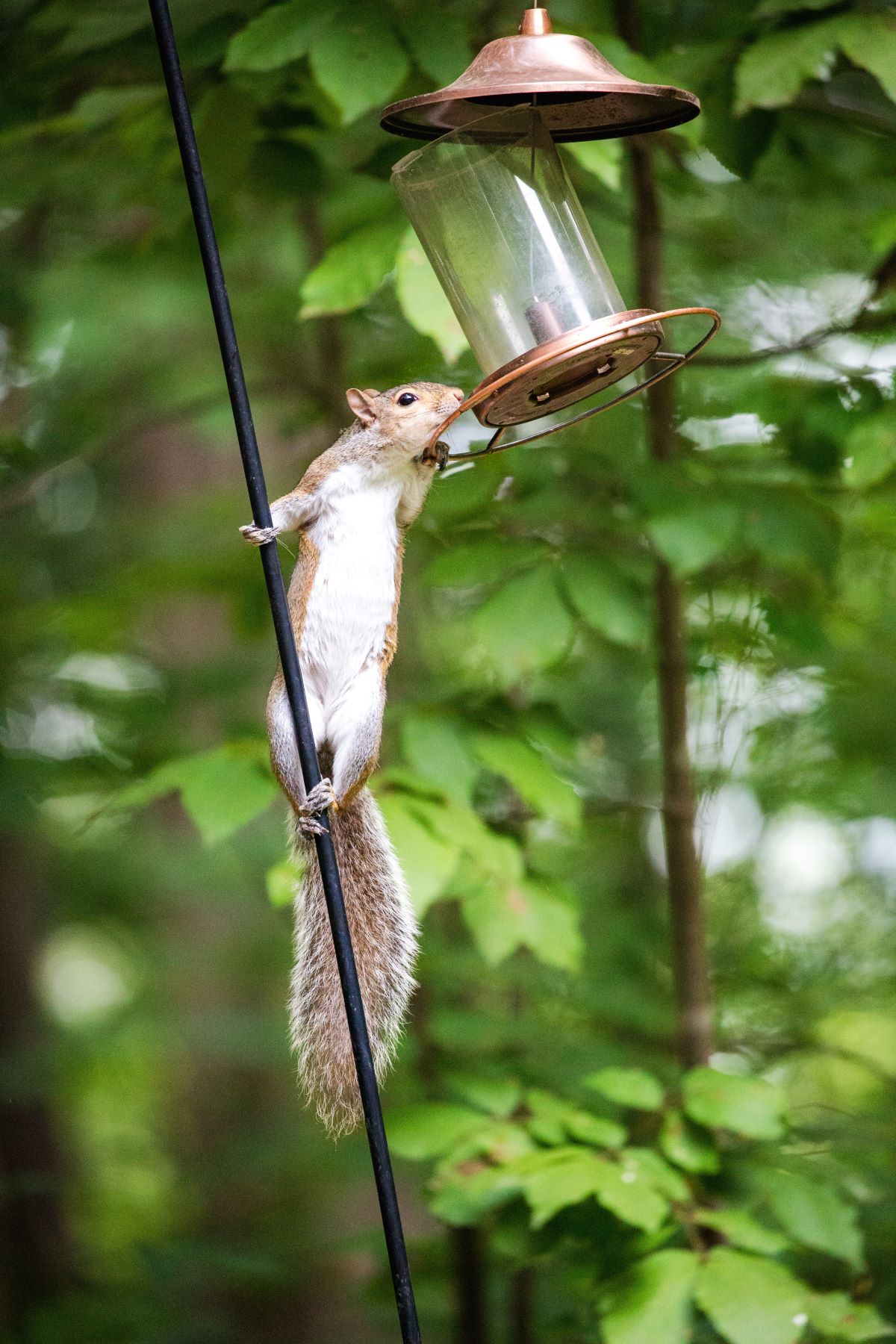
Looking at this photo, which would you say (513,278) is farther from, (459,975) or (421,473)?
(459,975)

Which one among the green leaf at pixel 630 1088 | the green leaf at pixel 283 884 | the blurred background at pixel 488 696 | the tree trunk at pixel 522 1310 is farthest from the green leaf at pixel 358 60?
the tree trunk at pixel 522 1310

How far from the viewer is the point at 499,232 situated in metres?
1.05

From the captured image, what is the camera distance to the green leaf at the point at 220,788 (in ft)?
4.66

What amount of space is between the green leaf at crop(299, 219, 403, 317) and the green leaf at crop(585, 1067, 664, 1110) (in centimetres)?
101

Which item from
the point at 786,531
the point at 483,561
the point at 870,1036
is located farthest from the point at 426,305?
the point at 870,1036

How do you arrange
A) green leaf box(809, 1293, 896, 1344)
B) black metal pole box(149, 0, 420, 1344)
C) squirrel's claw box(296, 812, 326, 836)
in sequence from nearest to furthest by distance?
black metal pole box(149, 0, 420, 1344)
squirrel's claw box(296, 812, 326, 836)
green leaf box(809, 1293, 896, 1344)

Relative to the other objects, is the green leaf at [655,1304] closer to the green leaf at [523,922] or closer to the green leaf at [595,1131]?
the green leaf at [595,1131]

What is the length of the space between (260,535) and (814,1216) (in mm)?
1206

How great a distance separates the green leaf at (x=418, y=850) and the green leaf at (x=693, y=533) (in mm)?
442

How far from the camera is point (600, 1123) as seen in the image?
159cm

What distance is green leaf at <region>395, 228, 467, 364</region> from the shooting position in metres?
1.37

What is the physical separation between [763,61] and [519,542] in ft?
2.13

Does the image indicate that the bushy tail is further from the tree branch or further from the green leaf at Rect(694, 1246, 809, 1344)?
the tree branch

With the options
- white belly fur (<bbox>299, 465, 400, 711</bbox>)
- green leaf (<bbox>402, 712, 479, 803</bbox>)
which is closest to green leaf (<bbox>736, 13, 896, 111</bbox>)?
white belly fur (<bbox>299, 465, 400, 711</bbox>)
